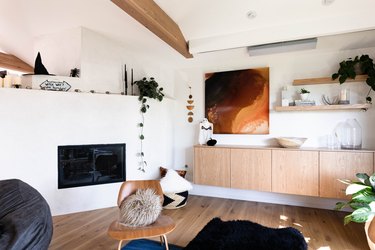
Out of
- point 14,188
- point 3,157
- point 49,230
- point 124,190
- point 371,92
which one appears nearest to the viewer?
point 49,230

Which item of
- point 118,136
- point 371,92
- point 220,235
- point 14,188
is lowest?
point 220,235

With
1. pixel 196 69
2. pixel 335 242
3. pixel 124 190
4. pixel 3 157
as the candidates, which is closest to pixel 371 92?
pixel 335 242

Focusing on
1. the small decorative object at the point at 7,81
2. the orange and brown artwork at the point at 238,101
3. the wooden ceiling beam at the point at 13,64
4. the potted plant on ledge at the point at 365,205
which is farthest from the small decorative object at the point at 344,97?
the wooden ceiling beam at the point at 13,64

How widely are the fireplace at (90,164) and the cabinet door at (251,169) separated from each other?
1.79 m

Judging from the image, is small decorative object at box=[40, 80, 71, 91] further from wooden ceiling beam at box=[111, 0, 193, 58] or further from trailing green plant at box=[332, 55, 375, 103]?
trailing green plant at box=[332, 55, 375, 103]

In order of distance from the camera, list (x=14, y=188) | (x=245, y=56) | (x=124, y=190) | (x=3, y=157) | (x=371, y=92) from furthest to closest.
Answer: (x=245, y=56) < (x=371, y=92) < (x=3, y=157) < (x=124, y=190) < (x=14, y=188)

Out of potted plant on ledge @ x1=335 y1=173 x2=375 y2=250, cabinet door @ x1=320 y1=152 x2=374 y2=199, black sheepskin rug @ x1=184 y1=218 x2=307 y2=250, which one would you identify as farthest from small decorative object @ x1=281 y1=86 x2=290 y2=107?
black sheepskin rug @ x1=184 y1=218 x2=307 y2=250

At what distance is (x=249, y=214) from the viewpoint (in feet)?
10.3

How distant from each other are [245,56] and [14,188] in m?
3.49

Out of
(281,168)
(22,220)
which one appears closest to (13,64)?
(22,220)

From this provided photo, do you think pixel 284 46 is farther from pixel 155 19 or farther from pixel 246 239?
pixel 246 239

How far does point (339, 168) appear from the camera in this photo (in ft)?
9.52

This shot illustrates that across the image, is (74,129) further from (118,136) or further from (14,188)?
(14,188)

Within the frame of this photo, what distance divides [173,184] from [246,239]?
1.56 meters
